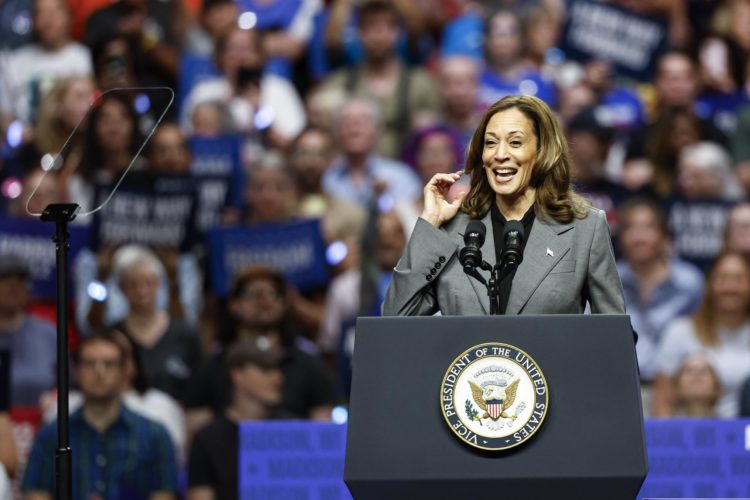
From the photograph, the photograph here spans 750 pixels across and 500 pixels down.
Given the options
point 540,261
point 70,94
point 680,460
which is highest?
point 70,94

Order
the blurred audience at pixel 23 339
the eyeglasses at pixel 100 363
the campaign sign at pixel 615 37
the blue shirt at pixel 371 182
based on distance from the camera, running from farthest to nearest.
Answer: the campaign sign at pixel 615 37 < the blue shirt at pixel 371 182 < the blurred audience at pixel 23 339 < the eyeglasses at pixel 100 363

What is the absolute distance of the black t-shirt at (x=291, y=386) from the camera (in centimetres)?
729

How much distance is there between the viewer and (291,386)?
7.29 m

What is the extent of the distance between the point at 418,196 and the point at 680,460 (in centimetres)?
372

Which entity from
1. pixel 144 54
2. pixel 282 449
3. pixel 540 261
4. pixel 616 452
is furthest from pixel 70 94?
pixel 616 452

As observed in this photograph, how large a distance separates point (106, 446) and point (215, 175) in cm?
213

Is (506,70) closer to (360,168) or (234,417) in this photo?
(360,168)

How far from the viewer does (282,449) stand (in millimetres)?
5754

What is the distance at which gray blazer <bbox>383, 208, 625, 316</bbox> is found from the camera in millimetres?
3977

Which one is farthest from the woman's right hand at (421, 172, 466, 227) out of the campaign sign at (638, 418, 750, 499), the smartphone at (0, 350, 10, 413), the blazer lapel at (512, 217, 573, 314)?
the smartphone at (0, 350, 10, 413)

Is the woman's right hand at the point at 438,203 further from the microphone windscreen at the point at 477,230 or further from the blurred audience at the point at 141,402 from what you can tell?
the blurred audience at the point at 141,402

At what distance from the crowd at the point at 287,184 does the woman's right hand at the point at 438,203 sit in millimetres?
1007

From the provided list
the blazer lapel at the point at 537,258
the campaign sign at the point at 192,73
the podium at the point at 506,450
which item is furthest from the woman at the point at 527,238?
the campaign sign at the point at 192,73

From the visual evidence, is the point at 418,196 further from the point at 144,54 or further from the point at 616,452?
the point at 616,452
